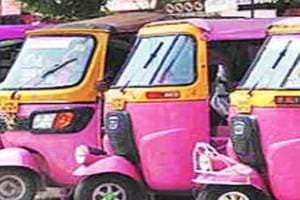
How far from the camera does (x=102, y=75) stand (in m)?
11.4

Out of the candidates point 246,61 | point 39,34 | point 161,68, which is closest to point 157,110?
point 161,68

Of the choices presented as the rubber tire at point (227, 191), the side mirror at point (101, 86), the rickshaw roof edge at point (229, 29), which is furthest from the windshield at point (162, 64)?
the rubber tire at point (227, 191)

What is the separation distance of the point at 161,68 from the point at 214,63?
74 cm

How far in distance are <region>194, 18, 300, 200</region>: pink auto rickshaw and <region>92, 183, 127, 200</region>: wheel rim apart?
1.31 m

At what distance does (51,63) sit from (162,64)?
1640mm

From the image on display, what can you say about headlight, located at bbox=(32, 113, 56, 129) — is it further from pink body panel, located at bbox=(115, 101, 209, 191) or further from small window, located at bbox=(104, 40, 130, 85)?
pink body panel, located at bbox=(115, 101, 209, 191)

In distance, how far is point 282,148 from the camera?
8953mm

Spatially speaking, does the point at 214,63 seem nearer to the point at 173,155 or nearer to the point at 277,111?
the point at 173,155

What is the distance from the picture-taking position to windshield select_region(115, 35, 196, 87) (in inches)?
407

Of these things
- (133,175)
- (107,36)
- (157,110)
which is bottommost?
(133,175)

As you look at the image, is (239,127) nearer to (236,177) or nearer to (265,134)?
(265,134)

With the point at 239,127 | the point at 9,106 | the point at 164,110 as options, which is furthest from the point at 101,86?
the point at 239,127

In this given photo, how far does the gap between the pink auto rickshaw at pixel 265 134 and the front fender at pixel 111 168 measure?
1.18 m

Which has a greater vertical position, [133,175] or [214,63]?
[214,63]
